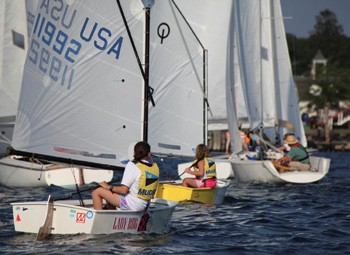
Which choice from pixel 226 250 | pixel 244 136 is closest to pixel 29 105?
pixel 226 250

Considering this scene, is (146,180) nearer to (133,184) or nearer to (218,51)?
(133,184)

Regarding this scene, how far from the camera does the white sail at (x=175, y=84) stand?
2486 cm

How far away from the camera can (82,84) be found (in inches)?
765

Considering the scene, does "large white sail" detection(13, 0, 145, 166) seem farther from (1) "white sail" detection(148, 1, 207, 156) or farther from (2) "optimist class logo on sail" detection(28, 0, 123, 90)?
(1) "white sail" detection(148, 1, 207, 156)

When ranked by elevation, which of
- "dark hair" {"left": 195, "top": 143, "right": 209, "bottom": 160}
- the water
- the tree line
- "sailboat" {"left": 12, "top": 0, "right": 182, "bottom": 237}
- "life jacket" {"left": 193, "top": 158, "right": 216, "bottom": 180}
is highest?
the tree line

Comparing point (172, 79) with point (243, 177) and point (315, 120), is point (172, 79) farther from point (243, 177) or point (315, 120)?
point (315, 120)

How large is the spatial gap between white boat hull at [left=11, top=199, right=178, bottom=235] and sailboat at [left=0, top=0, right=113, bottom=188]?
1130 cm

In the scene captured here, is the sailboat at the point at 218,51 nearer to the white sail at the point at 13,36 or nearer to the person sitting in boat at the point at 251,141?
the person sitting in boat at the point at 251,141

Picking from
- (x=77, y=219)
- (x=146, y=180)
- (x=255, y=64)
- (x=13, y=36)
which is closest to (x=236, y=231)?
(x=146, y=180)

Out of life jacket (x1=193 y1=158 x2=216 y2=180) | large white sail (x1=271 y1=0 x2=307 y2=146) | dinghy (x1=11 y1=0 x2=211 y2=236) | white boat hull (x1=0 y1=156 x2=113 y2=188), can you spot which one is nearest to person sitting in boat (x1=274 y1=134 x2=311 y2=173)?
white boat hull (x1=0 y1=156 x2=113 y2=188)

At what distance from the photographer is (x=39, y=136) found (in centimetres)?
1853

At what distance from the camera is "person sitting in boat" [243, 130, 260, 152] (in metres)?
37.4

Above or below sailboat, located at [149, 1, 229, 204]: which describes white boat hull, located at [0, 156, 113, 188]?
below

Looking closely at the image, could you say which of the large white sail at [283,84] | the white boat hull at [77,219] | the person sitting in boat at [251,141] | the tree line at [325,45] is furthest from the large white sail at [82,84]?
the tree line at [325,45]
